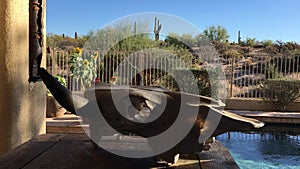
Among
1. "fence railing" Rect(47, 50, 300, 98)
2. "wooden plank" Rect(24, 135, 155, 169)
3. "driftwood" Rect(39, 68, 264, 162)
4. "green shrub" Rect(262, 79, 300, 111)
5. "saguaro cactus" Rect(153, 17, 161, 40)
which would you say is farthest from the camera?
"saguaro cactus" Rect(153, 17, 161, 40)

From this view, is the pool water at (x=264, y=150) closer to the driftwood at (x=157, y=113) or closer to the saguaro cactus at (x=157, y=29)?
the driftwood at (x=157, y=113)

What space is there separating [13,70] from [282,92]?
6997mm

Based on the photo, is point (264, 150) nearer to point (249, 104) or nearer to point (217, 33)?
point (249, 104)

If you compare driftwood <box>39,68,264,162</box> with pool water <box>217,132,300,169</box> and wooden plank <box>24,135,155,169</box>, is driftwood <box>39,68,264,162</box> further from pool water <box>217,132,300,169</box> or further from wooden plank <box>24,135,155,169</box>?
pool water <box>217,132,300,169</box>

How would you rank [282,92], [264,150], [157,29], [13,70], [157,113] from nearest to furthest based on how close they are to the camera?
[157,113] → [13,70] → [264,150] → [282,92] → [157,29]

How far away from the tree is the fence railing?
27.4ft

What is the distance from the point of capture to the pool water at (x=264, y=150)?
398 cm

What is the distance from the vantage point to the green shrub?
308 inches

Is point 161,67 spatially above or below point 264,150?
above

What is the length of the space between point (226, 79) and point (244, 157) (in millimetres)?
4651

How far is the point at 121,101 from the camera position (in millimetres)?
1055

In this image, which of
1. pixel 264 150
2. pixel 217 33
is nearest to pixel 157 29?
pixel 217 33

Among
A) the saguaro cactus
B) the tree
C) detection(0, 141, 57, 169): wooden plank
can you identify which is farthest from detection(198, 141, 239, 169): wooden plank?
the tree

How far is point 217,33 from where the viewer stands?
1747cm
